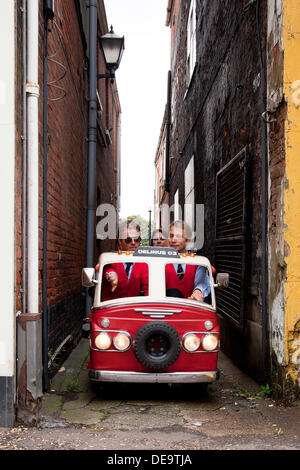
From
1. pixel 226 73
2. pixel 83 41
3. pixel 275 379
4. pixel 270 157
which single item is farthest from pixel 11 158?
pixel 83 41

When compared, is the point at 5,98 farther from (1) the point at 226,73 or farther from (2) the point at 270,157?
(1) the point at 226,73

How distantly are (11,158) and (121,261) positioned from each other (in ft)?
6.21

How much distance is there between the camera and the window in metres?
12.9

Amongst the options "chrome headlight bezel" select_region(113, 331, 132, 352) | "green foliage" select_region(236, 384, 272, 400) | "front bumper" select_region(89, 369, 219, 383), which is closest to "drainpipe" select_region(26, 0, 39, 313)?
"chrome headlight bezel" select_region(113, 331, 132, 352)

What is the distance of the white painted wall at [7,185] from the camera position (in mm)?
4223

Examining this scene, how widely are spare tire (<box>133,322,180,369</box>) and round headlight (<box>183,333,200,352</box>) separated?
0.14 m

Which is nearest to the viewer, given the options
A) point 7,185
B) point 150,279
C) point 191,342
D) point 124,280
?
point 7,185

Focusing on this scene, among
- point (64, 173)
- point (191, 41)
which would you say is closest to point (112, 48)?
point (64, 173)

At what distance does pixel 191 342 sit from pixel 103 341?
0.92 metres

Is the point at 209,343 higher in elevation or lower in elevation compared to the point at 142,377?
higher

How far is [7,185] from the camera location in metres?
4.28

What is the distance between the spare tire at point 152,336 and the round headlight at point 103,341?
296 mm

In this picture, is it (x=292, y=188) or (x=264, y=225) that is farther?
(x=264, y=225)

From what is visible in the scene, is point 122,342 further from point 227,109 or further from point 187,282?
point 227,109
